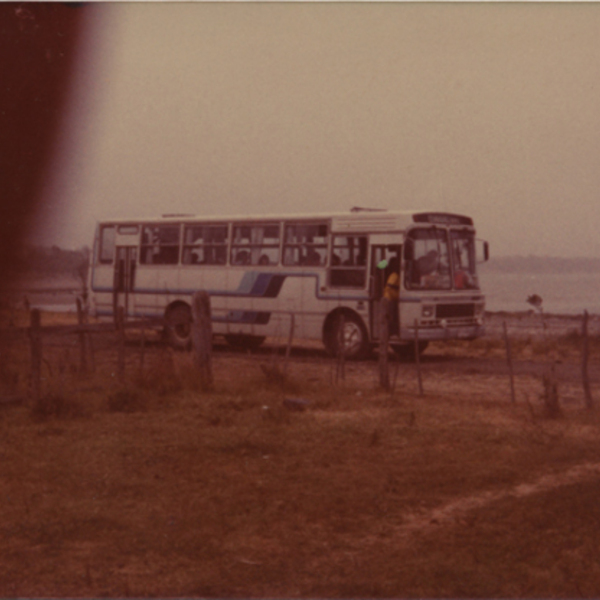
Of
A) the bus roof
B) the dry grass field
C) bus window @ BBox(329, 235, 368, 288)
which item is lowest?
the dry grass field

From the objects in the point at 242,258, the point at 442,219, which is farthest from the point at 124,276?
the point at 442,219

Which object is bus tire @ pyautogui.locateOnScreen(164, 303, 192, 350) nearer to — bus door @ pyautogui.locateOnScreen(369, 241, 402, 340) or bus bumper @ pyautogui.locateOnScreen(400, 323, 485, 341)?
bus door @ pyautogui.locateOnScreen(369, 241, 402, 340)

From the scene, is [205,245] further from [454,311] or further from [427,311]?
[454,311]

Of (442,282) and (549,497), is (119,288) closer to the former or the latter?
(442,282)

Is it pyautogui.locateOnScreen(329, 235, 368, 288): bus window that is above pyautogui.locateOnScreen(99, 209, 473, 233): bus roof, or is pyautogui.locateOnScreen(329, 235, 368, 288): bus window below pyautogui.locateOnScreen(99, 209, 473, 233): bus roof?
below

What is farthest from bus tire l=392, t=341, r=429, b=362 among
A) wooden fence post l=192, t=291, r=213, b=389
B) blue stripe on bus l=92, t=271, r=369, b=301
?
wooden fence post l=192, t=291, r=213, b=389

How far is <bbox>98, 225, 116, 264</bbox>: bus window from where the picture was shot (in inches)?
932

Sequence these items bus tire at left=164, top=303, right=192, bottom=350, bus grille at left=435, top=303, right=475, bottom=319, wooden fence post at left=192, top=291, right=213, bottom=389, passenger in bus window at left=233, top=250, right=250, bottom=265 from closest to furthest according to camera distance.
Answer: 1. wooden fence post at left=192, top=291, right=213, bottom=389
2. bus grille at left=435, top=303, right=475, bottom=319
3. passenger in bus window at left=233, top=250, right=250, bottom=265
4. bus tire at left=164, top=303, right=192, bottom=350

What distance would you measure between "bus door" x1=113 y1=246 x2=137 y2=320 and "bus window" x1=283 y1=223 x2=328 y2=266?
4.57 meters

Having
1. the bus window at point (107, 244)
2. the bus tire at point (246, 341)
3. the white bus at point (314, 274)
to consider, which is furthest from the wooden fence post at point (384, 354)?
the bus window at point (107, 244)

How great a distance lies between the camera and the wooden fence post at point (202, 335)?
14.0 metres

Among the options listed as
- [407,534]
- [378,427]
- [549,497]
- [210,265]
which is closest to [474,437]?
[378,427]

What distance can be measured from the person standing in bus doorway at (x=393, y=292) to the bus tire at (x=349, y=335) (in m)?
0.62

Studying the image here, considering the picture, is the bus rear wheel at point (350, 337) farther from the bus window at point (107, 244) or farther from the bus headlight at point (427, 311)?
the bus window at point (107, 244)
